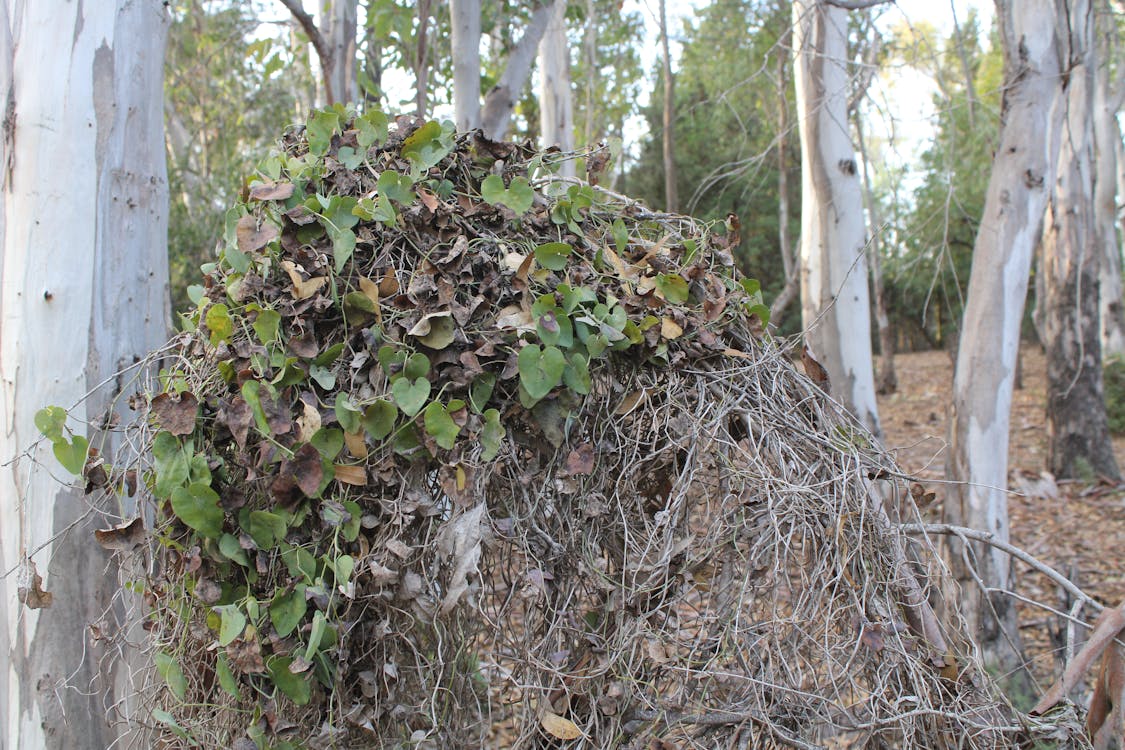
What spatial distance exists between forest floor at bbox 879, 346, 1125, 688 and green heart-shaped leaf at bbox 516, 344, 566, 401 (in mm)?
2022

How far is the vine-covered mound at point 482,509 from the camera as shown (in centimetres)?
144

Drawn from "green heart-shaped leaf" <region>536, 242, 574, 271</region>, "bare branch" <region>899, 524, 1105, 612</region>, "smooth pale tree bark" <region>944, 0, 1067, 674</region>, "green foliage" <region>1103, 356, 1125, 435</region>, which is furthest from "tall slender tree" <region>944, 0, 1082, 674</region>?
"green foliage" <region>1103, 356, 1125, 435</region>

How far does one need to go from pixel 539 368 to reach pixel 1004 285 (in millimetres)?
3288

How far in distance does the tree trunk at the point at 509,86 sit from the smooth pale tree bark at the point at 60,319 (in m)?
2.19

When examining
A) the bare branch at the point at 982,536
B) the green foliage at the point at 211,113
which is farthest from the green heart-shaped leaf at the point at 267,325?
the green foliage at the point at 211,113

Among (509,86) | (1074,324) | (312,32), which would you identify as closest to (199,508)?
(312,32)

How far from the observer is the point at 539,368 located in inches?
57.4

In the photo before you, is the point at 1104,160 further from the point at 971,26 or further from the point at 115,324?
the point at 115,324

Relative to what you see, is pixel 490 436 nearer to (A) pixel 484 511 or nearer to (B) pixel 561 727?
(A) pixel 484 511

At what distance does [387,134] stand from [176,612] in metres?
1.02

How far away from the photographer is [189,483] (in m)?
1.45

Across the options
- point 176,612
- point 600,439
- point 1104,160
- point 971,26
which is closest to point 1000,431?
point 600,439

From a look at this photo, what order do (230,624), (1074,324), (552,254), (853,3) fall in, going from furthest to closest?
(1074,324)
(853,3)
(552,254)
(230,624)

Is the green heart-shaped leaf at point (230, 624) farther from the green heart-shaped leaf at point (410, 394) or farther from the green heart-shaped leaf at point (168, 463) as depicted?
the green heart-shaped leaf at point (410, 394)
